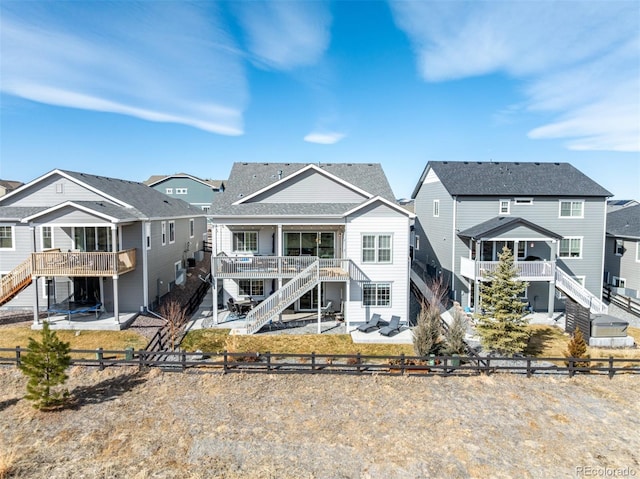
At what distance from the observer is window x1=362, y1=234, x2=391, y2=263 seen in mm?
19953

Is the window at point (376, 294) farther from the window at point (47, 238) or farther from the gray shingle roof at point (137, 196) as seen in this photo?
the window at point (47, 238)

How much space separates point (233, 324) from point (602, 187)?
23.4m

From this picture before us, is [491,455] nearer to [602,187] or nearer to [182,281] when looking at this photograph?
[602,187]

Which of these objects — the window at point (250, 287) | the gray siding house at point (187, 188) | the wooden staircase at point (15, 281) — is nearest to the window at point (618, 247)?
the window at point (250, 287)

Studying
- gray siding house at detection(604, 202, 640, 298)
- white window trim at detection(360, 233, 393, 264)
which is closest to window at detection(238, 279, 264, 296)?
white window trim at detection(360, 233, 393, 264)

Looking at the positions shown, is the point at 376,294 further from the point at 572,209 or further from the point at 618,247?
the point at 618,247

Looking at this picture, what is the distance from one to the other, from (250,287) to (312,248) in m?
4.19

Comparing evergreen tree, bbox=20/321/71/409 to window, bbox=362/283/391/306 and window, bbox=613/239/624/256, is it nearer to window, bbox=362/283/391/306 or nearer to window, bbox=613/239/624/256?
window, bbox=362/283/391/306

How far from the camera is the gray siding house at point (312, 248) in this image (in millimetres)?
19578

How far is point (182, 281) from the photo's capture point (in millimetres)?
27656

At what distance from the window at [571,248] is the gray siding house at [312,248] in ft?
35.5

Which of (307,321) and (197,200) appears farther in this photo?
(197,200)

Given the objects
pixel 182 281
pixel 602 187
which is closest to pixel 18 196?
pixel 182 281

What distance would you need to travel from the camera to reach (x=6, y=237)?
20641 mm
